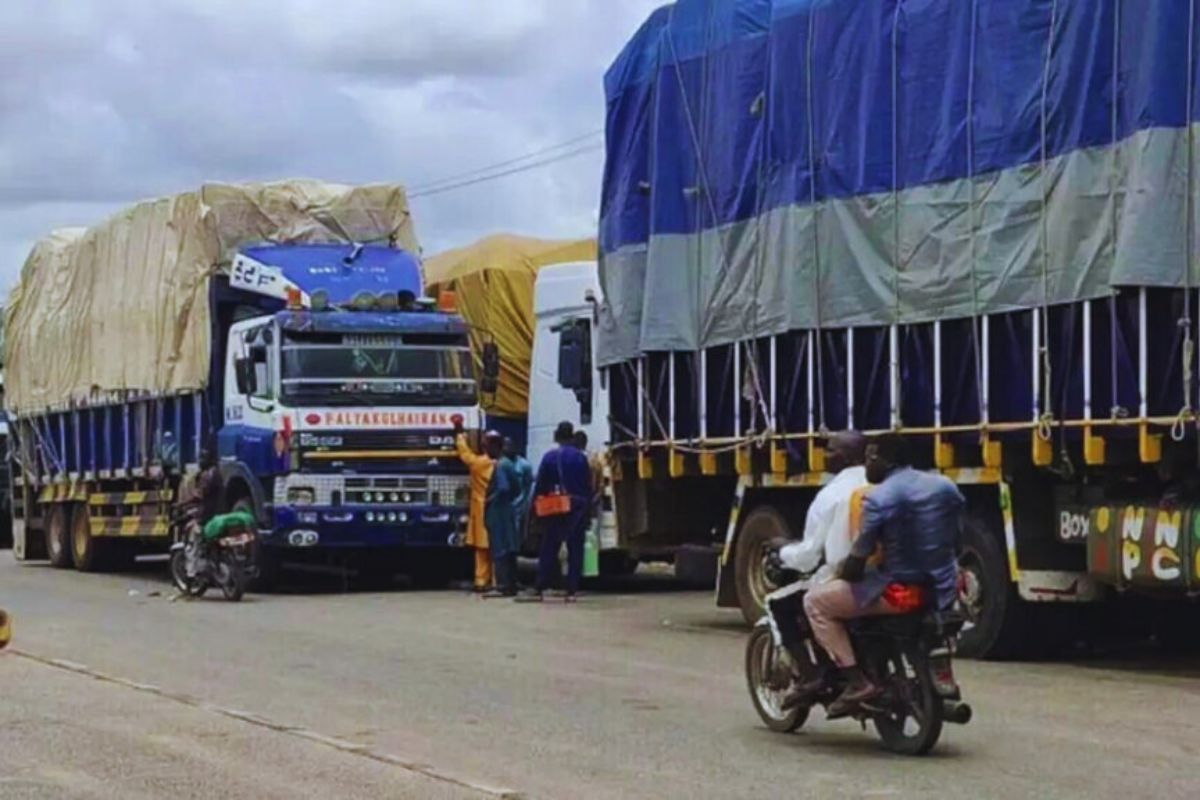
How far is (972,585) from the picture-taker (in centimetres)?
1498

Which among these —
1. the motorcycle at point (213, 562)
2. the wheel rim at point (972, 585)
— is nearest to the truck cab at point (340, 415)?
the motorcycle at point (213, 562)

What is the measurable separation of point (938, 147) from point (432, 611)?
7.65m

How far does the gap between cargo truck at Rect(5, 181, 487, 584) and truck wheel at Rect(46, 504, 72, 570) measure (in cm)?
53

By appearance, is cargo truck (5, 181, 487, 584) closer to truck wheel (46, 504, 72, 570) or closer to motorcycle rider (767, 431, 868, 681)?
truck wheel (46, 504, 72, 570)

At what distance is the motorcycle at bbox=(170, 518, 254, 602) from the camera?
21.7 m

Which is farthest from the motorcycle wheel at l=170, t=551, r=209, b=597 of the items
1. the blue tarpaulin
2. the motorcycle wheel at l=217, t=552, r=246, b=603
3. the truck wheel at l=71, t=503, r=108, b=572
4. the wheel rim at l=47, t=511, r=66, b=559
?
the wheel rim at l=47, t=511, r=66, b=559

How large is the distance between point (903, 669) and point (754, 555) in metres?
6.86

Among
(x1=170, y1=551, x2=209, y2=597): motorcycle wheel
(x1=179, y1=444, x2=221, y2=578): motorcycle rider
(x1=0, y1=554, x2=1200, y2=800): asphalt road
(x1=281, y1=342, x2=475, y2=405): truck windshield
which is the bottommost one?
(x1=0, y1=554, x2=1200, y2=800): asphalt road

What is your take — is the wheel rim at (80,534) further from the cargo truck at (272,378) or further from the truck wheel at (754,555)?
the truck wheel at (754,555)

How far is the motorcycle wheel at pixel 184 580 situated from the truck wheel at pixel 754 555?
6891 millimetres

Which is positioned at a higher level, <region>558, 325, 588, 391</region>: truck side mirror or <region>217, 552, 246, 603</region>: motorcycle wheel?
<region>558, 325, 588, 391</region>: truck side mirror

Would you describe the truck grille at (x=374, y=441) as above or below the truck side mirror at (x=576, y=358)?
below

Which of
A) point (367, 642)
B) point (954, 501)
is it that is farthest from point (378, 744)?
point (367, 642)

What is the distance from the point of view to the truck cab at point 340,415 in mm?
22250
